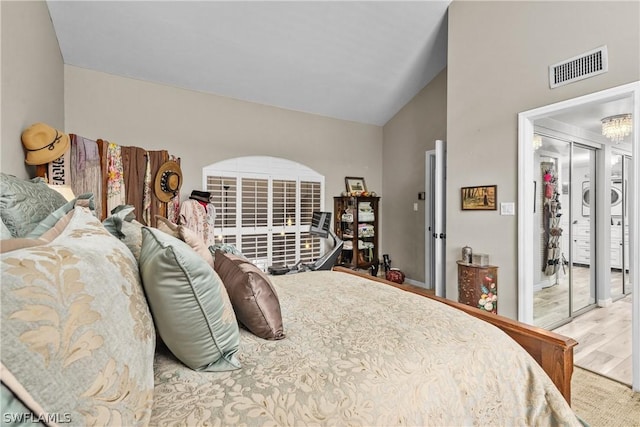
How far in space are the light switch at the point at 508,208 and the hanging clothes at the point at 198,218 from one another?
10.6 ft

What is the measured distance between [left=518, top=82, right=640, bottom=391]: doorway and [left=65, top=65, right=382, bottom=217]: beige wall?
307 centimetres

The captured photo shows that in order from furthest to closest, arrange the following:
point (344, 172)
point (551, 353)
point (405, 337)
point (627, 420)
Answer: point (344, 172)
point (627, 420)
point (551, 353)
point (405, 337)

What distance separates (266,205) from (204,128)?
4.57 feet

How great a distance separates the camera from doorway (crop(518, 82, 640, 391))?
208 centimetres

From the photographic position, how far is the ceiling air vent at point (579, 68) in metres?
2.29

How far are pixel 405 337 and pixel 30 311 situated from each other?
3.48 ft

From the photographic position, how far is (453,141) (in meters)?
3.36

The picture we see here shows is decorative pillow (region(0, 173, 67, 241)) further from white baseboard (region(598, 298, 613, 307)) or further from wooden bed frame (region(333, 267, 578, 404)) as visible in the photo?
white baseboard (region(598, 298, 613, 307))

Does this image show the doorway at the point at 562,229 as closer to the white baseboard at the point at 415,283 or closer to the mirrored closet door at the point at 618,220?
the mirrored closet door at the point at 618,220

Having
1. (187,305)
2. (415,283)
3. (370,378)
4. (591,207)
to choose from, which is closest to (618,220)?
(591,207)

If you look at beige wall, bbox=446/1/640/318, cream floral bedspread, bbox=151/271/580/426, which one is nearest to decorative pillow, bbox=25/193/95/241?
cream floral bedspread, bbox=151/271/580/426

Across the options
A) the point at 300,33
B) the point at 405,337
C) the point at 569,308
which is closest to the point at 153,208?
the point at 300,33

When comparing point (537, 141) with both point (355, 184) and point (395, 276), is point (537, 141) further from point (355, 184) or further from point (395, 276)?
point (355, 184)

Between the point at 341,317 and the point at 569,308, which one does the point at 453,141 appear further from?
the point at 341,317
